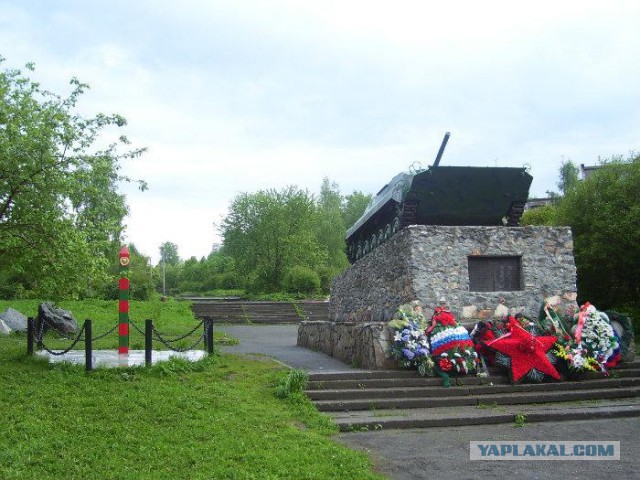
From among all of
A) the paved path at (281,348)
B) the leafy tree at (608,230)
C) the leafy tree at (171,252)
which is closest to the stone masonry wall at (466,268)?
the paved path at (281,348)

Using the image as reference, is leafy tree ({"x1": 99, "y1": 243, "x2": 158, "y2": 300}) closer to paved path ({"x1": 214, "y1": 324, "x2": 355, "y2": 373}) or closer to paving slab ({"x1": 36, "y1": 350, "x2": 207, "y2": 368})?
paved path ({"x1": 214, "y1": 324, "x2": 355, "y2": 373})

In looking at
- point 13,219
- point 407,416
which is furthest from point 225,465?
point 13,219

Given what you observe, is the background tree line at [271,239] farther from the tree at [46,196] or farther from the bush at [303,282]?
the tree at [46,196]

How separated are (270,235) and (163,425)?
120 feet

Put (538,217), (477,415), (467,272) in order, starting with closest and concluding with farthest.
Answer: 1. (477,415)
2. (467,272)
3. (538,217)

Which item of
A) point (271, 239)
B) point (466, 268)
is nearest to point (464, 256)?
point (466, 268)

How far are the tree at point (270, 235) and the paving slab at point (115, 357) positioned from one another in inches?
1168

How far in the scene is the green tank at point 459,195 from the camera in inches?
498

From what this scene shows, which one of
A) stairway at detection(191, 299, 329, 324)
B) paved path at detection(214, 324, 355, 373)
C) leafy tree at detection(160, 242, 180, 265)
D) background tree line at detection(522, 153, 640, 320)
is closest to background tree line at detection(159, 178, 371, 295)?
stairway at detection(191, 299, 329, 324)

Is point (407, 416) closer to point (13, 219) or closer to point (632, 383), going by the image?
→ point (632, 383)

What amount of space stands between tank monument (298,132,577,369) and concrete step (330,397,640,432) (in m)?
2.48

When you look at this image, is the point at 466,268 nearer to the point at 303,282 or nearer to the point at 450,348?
the point at 450,348

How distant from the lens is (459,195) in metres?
13.0

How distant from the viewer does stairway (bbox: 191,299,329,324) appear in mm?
26844
